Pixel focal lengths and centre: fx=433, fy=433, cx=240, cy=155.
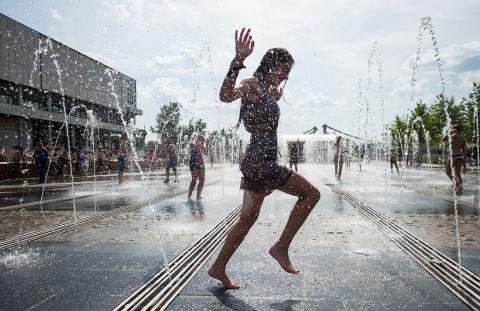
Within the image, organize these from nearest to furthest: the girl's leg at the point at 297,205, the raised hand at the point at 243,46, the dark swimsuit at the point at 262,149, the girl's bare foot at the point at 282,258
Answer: the raised hand at the point at 243,46
the dark swimsuit at the point at 262,149
the girl's leg at the point at 297,205
the girl's bare foot at the point at 282,258

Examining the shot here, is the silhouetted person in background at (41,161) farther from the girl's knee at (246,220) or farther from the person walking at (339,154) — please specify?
the girl's knee at (246,220)

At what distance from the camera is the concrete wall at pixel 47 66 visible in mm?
41906

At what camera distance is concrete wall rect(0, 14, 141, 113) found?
41.9m

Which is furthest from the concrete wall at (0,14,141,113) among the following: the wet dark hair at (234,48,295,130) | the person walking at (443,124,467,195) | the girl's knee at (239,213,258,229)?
the girl's knee at (239,213,258,229)

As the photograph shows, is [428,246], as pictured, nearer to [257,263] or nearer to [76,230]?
[257,263]

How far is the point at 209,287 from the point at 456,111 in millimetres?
47358

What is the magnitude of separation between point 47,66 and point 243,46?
5199 cm

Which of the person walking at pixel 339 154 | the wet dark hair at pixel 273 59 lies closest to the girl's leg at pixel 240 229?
the wet dark hair at pixel 273 59

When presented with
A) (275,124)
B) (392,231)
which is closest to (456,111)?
(392,231)

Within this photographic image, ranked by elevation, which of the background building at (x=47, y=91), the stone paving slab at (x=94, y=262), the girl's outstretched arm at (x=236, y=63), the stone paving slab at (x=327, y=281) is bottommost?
the stone paving slab at (x=327, y=281)

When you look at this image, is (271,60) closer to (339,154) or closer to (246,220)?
(246,220)

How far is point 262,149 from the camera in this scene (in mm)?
3283

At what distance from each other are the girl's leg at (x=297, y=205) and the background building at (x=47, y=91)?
140 feet

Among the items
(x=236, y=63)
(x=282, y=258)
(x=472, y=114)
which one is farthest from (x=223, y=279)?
(x=472, y=114)
